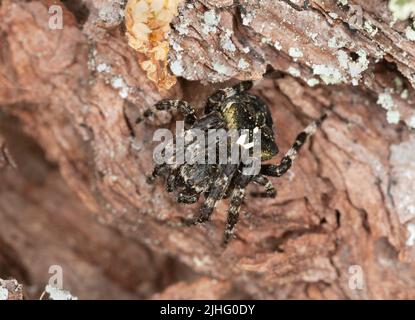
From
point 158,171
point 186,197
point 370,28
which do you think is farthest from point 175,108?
point 370,28

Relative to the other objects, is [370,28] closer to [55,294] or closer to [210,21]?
[210,21]

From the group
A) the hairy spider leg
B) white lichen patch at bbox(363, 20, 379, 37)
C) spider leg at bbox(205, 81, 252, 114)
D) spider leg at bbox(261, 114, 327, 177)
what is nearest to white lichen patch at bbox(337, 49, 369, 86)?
white lichen patch at bbox(363, 20, 379, 37)

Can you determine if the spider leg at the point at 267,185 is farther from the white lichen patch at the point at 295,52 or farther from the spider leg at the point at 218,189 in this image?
the white lichen patch at the point at 295,52

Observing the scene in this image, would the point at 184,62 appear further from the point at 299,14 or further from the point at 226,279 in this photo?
the point at 226,279

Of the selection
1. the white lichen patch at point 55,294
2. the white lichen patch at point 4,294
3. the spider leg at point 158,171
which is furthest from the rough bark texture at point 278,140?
the white lichen patch at point 4,294

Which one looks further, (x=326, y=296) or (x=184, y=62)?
(x=326, y=296)

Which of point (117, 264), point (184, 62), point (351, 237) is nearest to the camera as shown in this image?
point (184, 62)
